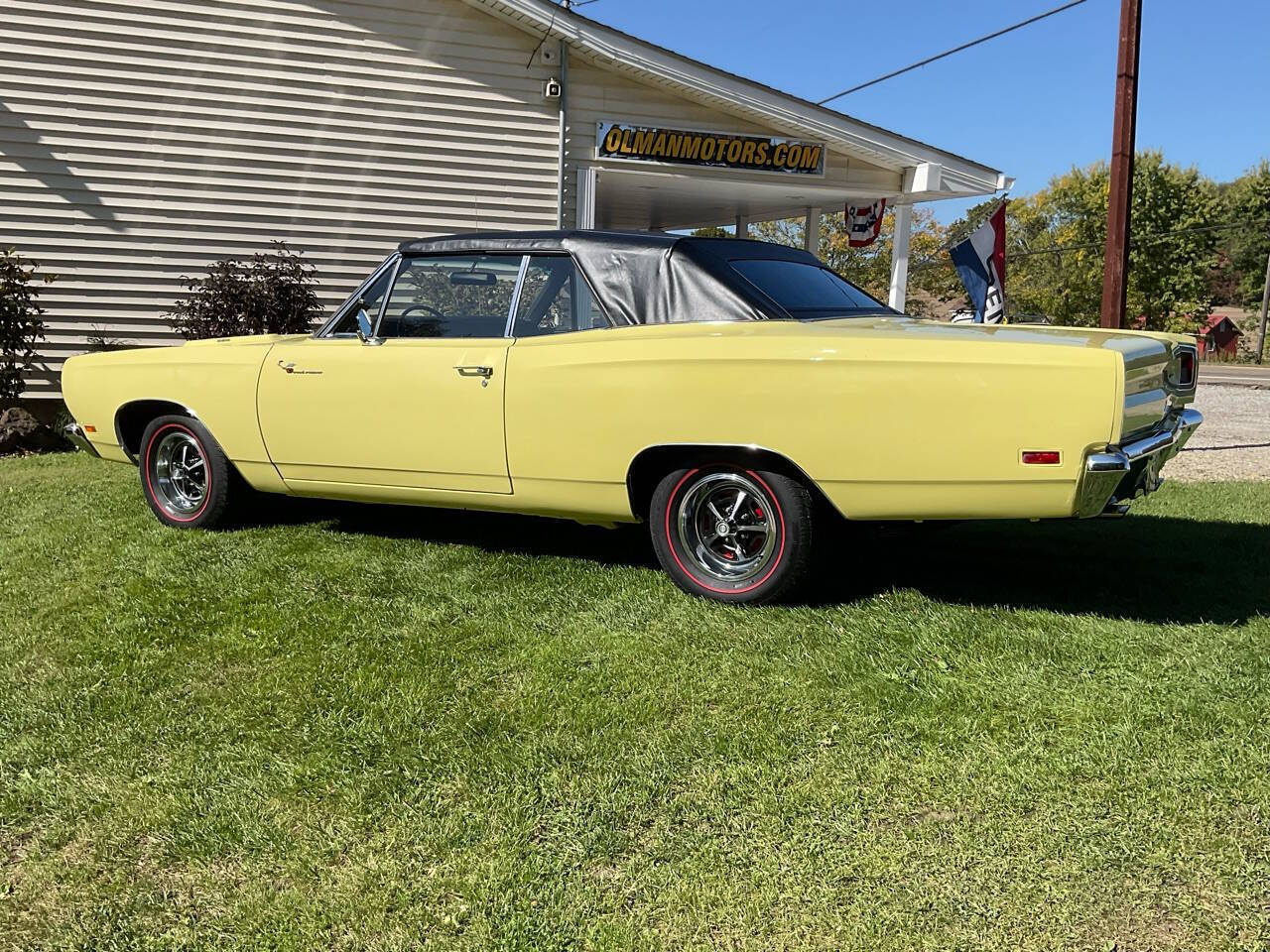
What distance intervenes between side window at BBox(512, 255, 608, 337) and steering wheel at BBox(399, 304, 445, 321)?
0.51 meters

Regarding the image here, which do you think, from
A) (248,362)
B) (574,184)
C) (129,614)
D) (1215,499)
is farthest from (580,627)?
(574,184)

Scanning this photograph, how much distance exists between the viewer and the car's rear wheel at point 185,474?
5191mm

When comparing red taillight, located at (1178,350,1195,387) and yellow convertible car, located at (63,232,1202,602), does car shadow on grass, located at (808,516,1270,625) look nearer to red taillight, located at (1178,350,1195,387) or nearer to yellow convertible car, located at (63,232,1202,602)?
yellow convertible car, located at (63,232,1202,602)

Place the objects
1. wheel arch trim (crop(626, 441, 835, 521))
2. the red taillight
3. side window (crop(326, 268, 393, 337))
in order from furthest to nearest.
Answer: side window (crop(326, 268, 393, 337))
the red taillight
wheel arch trim (crop(626, 441, 835, 521))

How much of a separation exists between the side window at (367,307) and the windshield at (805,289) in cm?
177

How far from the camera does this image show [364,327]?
4.86m

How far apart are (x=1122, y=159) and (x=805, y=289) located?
5786mm

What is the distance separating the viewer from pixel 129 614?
400 cm

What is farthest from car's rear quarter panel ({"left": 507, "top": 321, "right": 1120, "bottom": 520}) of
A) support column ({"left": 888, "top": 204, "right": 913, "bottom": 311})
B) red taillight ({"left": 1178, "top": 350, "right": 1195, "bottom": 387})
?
support column ({"left": 888, "top": 204, "right": 913, "bottom": 311})

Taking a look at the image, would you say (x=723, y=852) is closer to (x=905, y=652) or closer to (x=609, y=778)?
(x=609, y=778)

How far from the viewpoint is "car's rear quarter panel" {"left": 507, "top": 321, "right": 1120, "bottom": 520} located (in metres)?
3.23

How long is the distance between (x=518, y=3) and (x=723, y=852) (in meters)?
9.45

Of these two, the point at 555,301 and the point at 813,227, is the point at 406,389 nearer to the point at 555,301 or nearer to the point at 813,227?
the point at 555,301

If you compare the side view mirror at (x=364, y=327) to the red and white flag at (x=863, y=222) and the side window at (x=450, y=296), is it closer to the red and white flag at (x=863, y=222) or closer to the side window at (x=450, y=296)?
the side window at (x=450, y=296)
